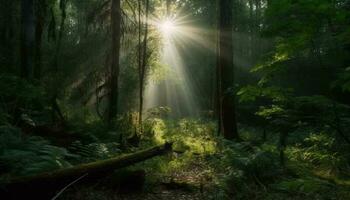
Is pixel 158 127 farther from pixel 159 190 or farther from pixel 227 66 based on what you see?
pixel 159 190

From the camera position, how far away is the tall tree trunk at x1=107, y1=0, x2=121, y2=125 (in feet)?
48.0

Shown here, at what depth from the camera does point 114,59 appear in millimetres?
14680

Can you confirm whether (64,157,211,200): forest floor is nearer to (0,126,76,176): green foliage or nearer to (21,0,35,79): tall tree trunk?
(0,126,76,176): green foliage

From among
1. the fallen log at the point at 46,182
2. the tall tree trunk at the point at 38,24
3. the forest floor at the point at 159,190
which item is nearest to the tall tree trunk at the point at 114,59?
the tall tree trunk at the point at 38,24

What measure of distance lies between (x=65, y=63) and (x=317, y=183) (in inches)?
692

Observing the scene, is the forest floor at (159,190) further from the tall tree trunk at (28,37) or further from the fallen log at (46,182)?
the tall tree trunk at (28,37)

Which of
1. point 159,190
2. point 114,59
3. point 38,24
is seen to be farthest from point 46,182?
point 38,24

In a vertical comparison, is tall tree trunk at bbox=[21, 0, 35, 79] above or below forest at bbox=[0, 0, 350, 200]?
above

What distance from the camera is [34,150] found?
6.43 m

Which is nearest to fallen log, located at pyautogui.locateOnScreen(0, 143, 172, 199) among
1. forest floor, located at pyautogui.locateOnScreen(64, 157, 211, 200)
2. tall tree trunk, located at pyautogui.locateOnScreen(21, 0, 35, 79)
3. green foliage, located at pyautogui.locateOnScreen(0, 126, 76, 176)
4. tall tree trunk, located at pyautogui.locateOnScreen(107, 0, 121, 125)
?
green foliage, located at pyautogui.locateOnScreen(0, 126, 76, 176)

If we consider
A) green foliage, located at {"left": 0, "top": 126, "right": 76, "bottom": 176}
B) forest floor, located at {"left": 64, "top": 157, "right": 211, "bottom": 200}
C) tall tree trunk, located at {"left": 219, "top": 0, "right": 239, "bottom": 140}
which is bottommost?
forest floor, located at {"left": 64, "top": 157, "right": 211, "bottom": 200}

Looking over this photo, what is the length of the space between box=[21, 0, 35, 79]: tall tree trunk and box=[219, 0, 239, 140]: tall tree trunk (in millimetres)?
6228

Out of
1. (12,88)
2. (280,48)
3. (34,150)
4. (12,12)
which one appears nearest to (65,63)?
(12,12)

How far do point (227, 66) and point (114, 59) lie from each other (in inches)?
174
